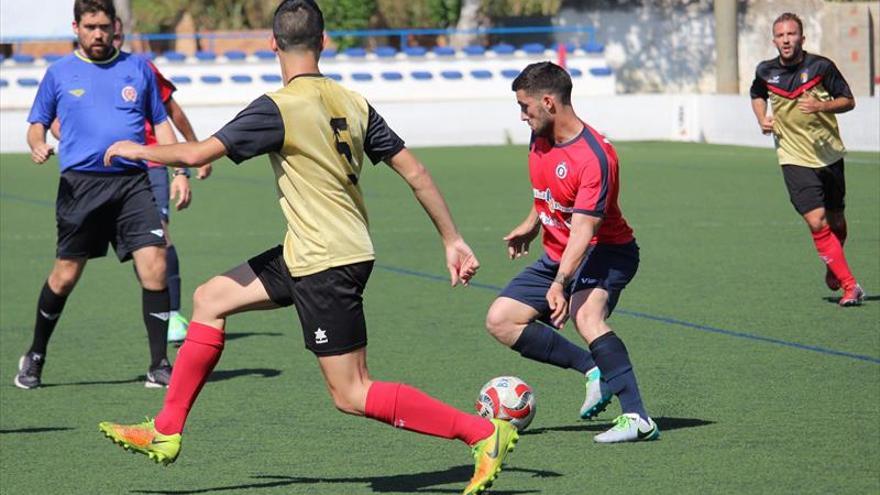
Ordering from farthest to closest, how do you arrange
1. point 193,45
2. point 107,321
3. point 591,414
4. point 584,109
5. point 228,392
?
point 193,45, point 584,109, point 107,321, point 228,392, point 591,414

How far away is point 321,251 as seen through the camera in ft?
20.0

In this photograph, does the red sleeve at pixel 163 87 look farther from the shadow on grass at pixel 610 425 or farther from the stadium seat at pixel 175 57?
the stadium seat at pixel 175 57

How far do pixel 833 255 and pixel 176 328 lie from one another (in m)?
4.47

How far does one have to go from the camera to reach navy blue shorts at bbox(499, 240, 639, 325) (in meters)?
7.38

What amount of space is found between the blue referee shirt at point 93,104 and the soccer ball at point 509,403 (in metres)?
2.48

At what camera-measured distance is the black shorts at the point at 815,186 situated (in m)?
11.5

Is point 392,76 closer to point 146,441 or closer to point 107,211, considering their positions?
point 107,211

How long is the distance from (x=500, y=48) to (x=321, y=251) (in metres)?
35.2

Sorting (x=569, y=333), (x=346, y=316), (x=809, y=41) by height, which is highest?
(x=346, y=316)

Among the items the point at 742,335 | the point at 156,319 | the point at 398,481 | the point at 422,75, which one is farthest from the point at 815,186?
the point at 422,75

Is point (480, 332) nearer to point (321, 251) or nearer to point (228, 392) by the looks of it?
point (228, 392)

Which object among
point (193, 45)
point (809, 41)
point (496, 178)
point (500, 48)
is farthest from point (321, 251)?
point (193, 45)

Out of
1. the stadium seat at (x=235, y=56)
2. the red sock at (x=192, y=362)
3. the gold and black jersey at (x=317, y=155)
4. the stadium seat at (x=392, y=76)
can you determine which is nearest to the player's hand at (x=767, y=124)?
the gold and black jersey at (x=317, y=155)

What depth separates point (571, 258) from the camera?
22.6 ft
